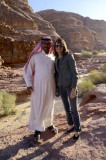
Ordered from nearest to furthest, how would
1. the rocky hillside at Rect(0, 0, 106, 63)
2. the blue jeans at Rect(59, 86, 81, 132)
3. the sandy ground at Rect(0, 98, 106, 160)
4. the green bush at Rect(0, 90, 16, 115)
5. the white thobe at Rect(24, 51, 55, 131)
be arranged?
the sandy ground at Rect(0, 98, 106, 160), the blue jeans at Rect(59, 86, 81, 132), the white thobe at Rect(24, 51, 55, 131), the green bush at Rect(0, 90, 16, 115), the rocky hillside at Rect(0, 0, 106, 63)

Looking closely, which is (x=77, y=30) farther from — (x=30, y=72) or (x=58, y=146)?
(x=58, y=146)

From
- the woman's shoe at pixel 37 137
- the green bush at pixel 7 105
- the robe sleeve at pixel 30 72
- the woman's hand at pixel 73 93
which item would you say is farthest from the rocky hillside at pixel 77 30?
the woman's hand at pixel 73 93

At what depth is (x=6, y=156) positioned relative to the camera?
11.3ft

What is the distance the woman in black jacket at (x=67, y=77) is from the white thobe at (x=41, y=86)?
16 cm

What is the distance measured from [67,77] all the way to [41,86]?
1.63 ft

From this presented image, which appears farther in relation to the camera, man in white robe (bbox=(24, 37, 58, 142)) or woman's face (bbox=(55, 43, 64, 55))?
man in white robe (bbox=(24, 37, 58, 142))

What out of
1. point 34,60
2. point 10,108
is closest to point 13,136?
point 34,60

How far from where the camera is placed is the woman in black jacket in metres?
3.43

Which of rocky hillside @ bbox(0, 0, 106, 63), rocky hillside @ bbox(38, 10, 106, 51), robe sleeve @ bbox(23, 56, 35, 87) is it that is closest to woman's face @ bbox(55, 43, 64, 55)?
robe sleeve @ bbox(23, 56, 35, 87)

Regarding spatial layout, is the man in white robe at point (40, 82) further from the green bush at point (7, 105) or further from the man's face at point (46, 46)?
the green bush at point (7, 105)

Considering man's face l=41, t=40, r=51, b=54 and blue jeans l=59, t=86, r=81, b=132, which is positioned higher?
man's face l=41, t=40, r=51, b=54

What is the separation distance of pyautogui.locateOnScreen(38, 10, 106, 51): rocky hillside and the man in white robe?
54.9 meters

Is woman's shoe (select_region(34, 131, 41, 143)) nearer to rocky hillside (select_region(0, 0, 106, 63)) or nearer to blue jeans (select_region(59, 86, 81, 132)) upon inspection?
blue jeans (select_region(59, 86, 81, 132))

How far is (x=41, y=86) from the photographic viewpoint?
368 cm
